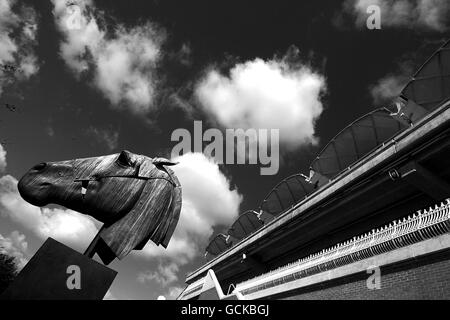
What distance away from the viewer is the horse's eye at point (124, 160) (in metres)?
5.21

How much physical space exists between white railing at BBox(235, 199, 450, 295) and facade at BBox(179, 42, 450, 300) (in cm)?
3

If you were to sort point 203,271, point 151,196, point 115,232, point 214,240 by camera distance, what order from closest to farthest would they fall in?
point 115,232 < point 151,196 < point 203,271 < point 214,240

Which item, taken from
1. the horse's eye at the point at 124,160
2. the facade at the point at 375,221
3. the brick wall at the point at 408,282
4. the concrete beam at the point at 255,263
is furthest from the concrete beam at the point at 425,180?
the concrete beam at the point at 255,263

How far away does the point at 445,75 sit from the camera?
1847 centimetres

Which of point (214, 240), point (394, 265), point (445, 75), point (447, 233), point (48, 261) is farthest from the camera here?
point (214, 240)

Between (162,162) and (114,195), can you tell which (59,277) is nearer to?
(114,195)

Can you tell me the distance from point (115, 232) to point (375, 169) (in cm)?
1312

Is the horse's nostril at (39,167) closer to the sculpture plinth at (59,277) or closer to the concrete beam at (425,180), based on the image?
the sculpture plinth at (59,277)

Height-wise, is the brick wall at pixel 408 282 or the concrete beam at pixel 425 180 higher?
the concrete beam at pixel 425 180

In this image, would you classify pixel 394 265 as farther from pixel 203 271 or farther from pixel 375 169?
pixel 203 271

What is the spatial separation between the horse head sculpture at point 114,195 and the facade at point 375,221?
7.91 metres

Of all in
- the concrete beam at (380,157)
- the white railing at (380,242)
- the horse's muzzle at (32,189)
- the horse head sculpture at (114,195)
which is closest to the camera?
the horse's muzzle at (32,189)

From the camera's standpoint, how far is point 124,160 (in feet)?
17.2
